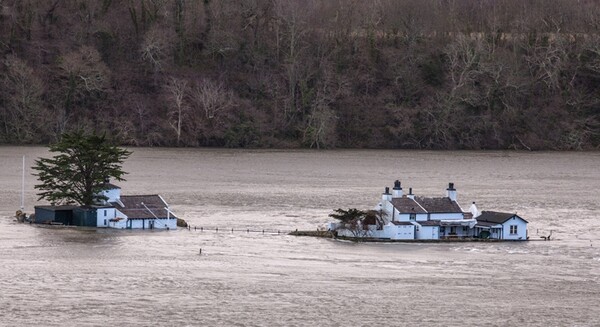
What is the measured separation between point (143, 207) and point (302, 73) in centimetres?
6585

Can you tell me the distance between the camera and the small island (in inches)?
2689

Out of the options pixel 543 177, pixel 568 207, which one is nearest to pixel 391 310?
pixel 568 207

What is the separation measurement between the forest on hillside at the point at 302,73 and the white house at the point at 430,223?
57824 mm

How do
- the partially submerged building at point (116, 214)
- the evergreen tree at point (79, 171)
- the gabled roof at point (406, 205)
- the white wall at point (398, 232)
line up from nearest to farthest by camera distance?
the white wall at point (398, 232)
the gabled roof at point (406, 205)
the partially submerged building at point (116, 214)
the evergreen tree at point (79, 171)

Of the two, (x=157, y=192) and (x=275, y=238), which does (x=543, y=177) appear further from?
(x=275, y=238)

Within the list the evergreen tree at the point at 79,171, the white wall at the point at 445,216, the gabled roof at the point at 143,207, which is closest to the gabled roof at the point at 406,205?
the white wall at the point at 445,216

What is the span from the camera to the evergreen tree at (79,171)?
72562 mm

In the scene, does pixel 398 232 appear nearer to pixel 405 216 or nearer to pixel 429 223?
pixel 405 216

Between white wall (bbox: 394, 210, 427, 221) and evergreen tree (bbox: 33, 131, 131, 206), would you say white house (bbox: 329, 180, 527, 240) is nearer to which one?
white wall (bbox: 394, 210, 427, 221)

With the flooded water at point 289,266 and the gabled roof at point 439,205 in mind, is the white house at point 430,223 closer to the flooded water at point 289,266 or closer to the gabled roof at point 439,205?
the gabled roof at point 439,205

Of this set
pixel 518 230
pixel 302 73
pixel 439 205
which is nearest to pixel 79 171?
pixel 439 205

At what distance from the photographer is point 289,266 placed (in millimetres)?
59531

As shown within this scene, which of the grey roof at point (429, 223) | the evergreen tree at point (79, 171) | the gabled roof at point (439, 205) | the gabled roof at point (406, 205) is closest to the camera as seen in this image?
the gabled roof at point (406, 205)

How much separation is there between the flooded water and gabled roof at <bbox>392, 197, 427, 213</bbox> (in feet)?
6.24
